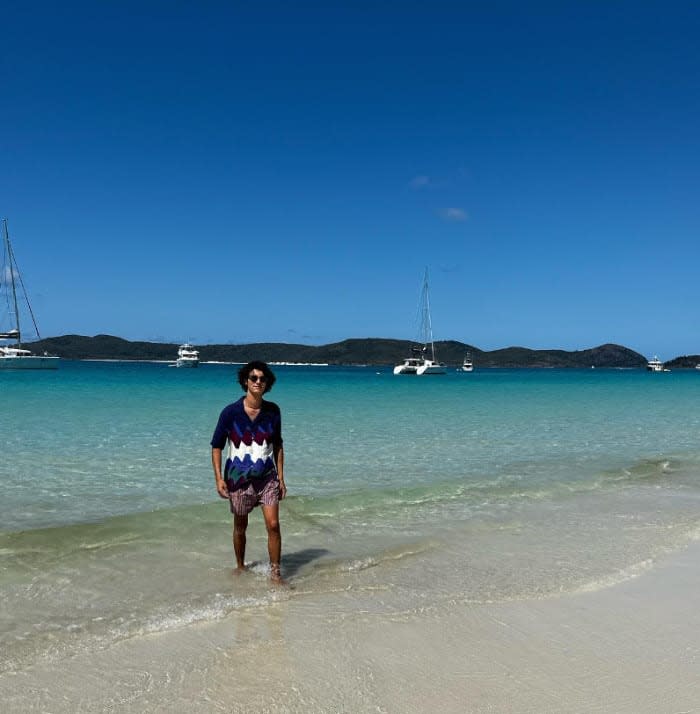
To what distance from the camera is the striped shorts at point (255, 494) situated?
5.57 metres

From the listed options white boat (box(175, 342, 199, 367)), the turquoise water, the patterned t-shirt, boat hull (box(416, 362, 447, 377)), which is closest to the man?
the patterned t-shirt

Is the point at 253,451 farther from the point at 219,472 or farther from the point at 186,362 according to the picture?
the point at 186,362

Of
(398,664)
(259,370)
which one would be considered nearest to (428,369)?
(259,370)

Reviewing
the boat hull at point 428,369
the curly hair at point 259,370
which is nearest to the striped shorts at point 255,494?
the curly hair at point 259,370

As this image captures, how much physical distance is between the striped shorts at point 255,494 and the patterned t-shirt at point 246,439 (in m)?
0.06

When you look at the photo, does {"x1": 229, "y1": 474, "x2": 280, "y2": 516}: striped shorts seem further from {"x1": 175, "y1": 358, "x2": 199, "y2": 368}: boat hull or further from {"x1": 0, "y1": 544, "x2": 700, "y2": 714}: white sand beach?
{"x1": 175, "y1": 358, "x2": 199, "y2": 368}: boat hull

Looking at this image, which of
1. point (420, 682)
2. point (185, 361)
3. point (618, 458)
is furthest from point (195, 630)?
point (185, 361)

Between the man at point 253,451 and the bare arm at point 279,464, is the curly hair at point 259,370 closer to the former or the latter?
the man at point 253,451

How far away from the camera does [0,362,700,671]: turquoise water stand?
5.29 metres

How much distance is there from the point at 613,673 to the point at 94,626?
3685 mm

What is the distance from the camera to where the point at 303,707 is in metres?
3.47

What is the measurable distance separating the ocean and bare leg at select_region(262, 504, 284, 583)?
0.41 ft

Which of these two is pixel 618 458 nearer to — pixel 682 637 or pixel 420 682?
pixel 682 637

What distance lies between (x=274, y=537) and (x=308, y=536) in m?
1.98
